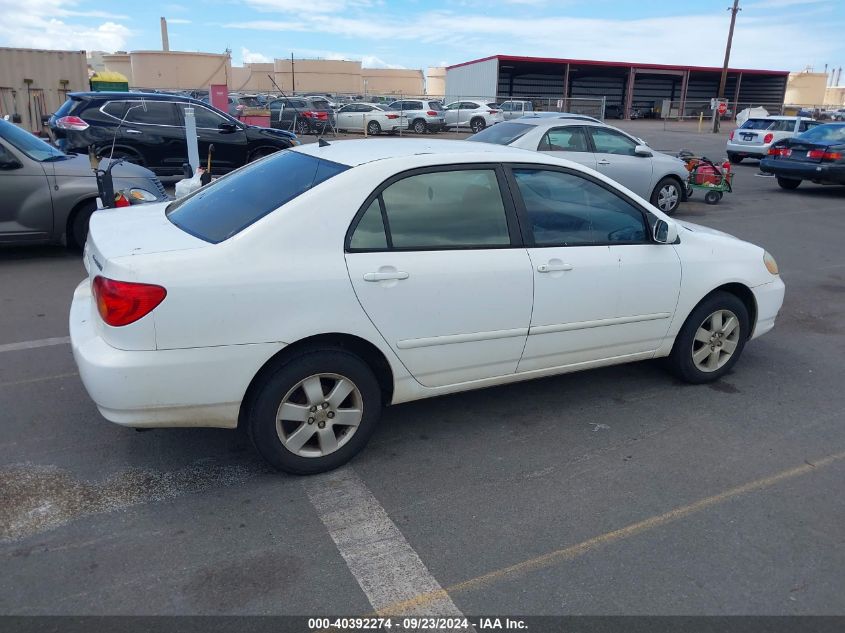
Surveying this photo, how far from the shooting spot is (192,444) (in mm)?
3883

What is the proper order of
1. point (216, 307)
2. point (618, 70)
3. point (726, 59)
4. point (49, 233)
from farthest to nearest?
point (618, 70) → point (726, 59) → point (49, 233) → point (216, 307)

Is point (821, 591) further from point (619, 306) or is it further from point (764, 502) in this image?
point (619, 306)

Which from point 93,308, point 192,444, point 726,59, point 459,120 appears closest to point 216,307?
point 93,308

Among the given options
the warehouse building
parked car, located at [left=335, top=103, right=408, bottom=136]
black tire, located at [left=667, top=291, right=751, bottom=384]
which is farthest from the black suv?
the warehouse building

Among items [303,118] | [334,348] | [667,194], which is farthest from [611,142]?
[303,118]

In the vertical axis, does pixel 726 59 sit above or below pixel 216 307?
above

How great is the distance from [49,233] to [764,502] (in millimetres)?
7485

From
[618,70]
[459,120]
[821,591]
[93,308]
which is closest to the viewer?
[821,591]

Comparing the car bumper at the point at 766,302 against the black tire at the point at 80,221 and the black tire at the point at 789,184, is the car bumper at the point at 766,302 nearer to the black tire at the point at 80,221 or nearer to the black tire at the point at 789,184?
the black tire at the point at 80,221

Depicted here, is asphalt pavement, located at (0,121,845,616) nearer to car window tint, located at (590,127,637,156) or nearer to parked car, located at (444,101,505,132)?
car window tint, located at (590,127,637,156)

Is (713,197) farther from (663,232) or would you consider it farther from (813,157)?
(663,232)

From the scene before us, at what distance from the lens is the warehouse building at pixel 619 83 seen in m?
49.4

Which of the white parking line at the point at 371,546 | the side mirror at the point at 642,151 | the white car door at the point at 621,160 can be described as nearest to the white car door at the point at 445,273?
the white parking line at the point at 371,546

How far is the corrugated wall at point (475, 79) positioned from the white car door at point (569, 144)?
3199 centimetres
